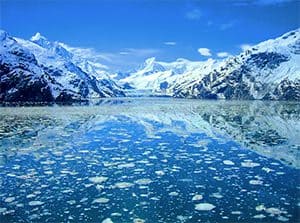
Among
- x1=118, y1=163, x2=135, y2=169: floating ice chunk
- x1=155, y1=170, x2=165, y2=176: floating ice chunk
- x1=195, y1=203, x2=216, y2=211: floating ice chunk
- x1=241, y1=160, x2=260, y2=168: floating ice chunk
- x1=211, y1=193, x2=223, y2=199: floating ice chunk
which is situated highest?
x1=118, y1=163, x2=135, y2=169: floating ice chunk

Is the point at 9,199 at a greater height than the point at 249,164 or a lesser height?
lesser

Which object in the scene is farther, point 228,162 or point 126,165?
point 228,162

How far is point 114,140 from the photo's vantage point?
27.9 metres

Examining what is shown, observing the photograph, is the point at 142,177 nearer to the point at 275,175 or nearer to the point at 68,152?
the point at 275,175

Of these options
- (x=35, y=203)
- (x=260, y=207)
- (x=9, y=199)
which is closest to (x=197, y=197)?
(x=260, y=207)

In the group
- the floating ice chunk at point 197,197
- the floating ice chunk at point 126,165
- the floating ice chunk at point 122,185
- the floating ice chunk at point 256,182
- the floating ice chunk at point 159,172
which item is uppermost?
the floating ice chunk at point 126,165

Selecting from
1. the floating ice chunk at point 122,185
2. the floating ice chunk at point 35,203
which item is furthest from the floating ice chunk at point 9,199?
the floating ice chunk at point 122,185

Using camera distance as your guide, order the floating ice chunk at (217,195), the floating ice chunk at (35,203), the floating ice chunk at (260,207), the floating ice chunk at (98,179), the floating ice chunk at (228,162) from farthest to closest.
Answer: the floating ice chunk at (228,162), the floating ice chunk at (98,179), the floating ice chunk at (217,195), the floating ice chunk at (35,203), the floating ice chunk at (260,207)

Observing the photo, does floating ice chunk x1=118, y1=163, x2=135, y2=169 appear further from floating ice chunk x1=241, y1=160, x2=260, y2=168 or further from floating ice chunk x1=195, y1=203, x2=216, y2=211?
floating ice chunk x1=195, y1=203, x2=216, y2=211

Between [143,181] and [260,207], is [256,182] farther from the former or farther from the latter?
[143,181]

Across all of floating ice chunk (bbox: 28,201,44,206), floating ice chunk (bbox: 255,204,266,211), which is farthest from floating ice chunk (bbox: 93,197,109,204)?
floating ice chunk (bbox: 255,204,266,211)

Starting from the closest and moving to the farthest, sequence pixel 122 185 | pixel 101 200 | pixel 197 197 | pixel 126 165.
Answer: pixel 101 200 < pixel 197 197 < pixel 122 185 < pixel 126 165

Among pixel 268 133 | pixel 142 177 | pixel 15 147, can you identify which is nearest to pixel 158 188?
pixel 142 177

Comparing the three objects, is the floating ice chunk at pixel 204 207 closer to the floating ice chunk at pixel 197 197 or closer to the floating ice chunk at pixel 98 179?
the floating ice chunk at pixel 197 197
